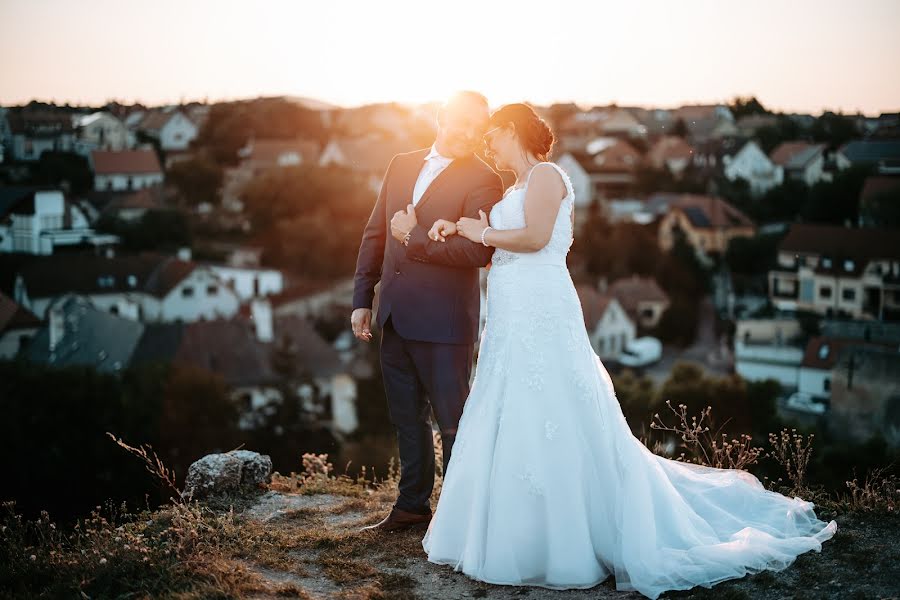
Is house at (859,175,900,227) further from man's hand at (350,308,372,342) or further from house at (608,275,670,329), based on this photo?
man's hand at (350,308,372,342)

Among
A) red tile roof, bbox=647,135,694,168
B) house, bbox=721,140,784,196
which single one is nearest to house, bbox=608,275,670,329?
house, bbox=721,140,784,196

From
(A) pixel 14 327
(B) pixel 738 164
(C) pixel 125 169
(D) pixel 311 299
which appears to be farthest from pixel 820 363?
(C) pixel 125 169

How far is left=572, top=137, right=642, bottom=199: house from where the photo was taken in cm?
5859

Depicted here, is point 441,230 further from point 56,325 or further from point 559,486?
point 56,325

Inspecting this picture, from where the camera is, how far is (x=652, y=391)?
23266 mm

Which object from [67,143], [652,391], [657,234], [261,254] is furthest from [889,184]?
[67,143]

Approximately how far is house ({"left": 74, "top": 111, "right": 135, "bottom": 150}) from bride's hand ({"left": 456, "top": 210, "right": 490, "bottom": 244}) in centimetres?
4487

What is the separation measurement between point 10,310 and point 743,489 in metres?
32.8

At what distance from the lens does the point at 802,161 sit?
52.0m

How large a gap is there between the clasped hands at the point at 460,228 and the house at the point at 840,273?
118 ft

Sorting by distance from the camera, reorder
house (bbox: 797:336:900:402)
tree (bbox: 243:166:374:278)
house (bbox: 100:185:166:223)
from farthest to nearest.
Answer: house (bbox: 100:185:166:223), tree (bbox: 243:166:374:278), house (bbox: 797:336:900:402)

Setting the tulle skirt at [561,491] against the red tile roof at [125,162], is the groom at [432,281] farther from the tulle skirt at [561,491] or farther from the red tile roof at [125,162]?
the red tile roof at [125,162]

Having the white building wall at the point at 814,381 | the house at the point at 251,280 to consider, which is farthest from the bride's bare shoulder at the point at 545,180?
the house at the point at 251,280

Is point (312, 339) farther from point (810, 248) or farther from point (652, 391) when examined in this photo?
point (810, 248)
